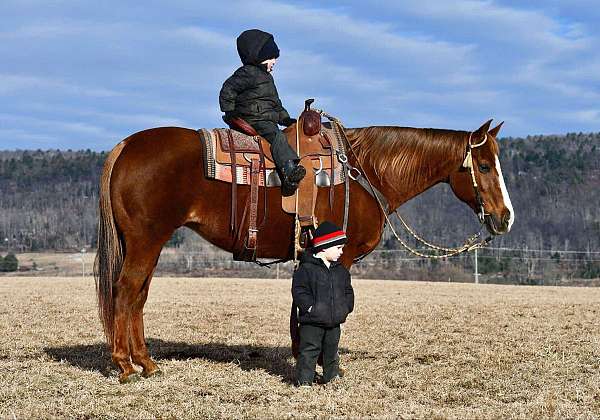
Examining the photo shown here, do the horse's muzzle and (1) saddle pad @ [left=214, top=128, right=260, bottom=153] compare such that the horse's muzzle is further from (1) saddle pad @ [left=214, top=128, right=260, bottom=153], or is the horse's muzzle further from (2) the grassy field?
(1) saddle pad @ [left=214, top=128, right=260, bottom=153]

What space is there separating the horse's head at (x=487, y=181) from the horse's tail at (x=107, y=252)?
3.38m

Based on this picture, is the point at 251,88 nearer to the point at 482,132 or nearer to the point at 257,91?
the point at 257,91

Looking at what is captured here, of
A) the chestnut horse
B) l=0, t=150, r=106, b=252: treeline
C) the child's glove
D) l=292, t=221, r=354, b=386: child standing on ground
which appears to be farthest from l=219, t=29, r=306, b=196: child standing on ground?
l=0, t=150, r=106, b=252: treeline

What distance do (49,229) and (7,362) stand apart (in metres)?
91.7

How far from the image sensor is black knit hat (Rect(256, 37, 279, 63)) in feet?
21.2

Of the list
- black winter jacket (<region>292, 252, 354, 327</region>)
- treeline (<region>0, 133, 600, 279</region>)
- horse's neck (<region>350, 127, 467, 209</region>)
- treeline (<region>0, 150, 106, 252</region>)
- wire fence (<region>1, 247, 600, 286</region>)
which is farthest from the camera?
treeline (<region>0, 150, 106, 252</region>)

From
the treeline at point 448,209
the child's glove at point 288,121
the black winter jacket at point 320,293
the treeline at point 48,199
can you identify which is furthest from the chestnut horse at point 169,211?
the treeline at point 48,199

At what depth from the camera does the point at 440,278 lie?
138 ft

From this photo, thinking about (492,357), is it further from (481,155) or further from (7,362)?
(7,362)

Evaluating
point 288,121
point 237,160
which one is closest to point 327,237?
point 237,160

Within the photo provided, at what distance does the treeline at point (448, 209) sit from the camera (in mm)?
65125

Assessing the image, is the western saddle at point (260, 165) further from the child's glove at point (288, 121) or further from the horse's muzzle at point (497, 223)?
the horse's muzzle at point (497, 223)

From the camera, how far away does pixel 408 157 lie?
7.04 m

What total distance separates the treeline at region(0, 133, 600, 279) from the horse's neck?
3731cm
